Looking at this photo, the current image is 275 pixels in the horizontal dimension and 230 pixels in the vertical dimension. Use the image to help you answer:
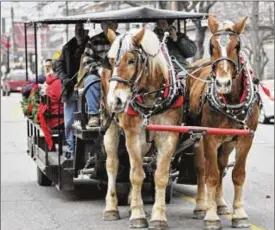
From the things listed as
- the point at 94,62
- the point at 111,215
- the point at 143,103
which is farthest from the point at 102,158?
the point at 143,103

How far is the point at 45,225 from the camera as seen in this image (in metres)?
9.44

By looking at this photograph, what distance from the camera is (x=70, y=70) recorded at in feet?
36.9

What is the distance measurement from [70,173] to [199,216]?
2004mm

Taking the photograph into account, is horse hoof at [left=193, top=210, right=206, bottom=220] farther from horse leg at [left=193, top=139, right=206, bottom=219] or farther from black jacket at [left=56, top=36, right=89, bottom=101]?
black jacket at [left=56, top=36, right=89, bottom=101]

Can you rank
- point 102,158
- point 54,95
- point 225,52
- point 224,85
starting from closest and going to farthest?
1. point 224,85
2. point 225,52
3. point 102,158
4. point 54,95

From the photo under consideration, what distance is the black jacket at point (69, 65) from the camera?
1114cm

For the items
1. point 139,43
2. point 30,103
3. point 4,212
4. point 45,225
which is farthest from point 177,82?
point 30,103

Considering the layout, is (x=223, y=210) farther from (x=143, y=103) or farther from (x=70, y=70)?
(x=70, y=70)

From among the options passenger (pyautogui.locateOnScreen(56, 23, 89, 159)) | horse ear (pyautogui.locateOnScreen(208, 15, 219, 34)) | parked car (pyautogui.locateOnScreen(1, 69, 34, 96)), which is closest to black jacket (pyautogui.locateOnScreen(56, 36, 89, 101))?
passenger (pyautogui.locateOnScreen(56, 23, 89, 159))

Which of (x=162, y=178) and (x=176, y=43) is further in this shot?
(x=176, y=43)

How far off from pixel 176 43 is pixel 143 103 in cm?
200

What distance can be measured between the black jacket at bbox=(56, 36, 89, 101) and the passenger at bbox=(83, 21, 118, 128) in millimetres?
731

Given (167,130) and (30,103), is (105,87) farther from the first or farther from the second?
(30,103)

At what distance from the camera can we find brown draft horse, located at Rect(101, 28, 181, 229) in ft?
26.8
